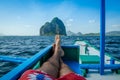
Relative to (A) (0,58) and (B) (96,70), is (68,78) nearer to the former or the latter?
(B) (96,70)

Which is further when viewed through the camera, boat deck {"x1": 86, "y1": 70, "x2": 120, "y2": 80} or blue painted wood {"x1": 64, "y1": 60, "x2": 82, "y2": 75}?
boat deck {"x1": 86, "y1": 70, "x2": 120, "y2": 80}

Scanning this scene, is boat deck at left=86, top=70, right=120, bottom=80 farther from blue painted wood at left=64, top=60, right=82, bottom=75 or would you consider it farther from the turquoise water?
the turquoise water

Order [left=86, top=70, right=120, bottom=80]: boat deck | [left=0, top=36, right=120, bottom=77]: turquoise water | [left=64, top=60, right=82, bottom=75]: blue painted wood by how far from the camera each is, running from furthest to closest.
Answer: [left=0, top=36, right=120, bottom=77]: turquoise water < [left=86, top=70, right=120, bottom=80]: boat deck < [left=64, top=60, right=82, bottom=75]: blue painted wood

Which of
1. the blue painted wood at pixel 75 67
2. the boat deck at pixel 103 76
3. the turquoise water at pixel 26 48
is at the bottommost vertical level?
the turquoise water at pixel 26 48

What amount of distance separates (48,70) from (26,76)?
42cm

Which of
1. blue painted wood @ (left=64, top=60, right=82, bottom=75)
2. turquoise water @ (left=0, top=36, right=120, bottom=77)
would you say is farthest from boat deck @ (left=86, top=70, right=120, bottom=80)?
turquoise water @ (left=0, top=36, right=120, bottom=77)

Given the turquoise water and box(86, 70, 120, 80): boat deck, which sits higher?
box(86, 70, 120, 80): boat deck

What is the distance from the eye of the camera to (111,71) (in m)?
3.32

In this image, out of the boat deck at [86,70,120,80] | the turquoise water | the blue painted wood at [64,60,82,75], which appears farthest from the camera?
the turquoise water

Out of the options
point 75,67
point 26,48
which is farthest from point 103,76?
point 26,48

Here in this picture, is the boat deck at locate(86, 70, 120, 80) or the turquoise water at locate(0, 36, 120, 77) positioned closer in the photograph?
the boat deck at locate(86, 70, 120, 80)

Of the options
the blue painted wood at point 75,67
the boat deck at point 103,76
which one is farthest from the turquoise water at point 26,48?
the blue painted wood at point 75,67

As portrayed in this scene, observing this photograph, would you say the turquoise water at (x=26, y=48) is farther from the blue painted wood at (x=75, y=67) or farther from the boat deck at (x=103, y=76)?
the blue painted wood at (x=75, y=67)

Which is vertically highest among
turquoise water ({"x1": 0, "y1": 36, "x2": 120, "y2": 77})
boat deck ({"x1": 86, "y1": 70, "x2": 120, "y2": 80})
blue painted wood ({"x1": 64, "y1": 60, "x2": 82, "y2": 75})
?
blue painted wood ({"x1": 64, "y1": 60, "x2": 82, "y2": 75})
